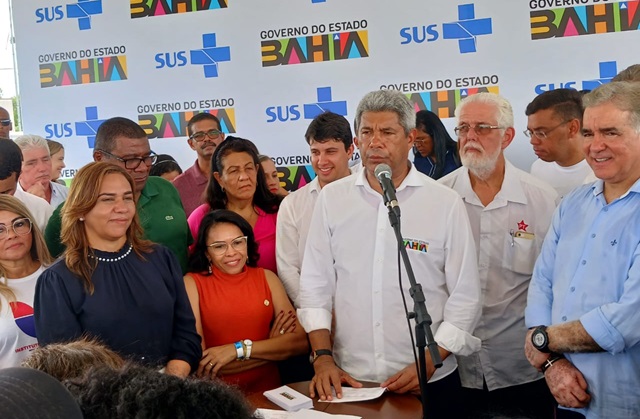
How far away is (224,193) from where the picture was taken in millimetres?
3572

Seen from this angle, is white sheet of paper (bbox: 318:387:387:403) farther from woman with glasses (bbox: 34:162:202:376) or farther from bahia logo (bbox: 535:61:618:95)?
bahia logo (bbox: 535:61:618:95)

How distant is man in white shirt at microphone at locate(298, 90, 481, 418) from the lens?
268 centimetres

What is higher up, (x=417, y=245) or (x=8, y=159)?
(x=8, y=159)

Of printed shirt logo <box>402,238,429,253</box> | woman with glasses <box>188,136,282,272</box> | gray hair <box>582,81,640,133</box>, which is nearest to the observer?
gray hair <box>582,81,640,133</box>

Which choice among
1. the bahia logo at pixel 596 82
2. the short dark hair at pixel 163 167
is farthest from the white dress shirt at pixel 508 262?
the short dark hair at pixel 163 167

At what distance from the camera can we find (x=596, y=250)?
2320 millimetres

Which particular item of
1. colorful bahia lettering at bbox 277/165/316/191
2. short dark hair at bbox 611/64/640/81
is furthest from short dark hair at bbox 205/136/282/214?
short dark hair at bbox 611/64/640/81

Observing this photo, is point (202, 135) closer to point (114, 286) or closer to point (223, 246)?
point (223, 246)

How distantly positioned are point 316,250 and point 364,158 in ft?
1.49

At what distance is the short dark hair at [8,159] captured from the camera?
3.09 m

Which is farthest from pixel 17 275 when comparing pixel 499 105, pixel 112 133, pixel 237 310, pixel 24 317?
pixel 499 105

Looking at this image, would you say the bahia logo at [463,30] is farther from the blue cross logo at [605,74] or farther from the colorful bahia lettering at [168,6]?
the colorful bahia lettering at [168,6]

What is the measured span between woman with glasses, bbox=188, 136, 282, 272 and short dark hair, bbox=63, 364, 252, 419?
2.48 m

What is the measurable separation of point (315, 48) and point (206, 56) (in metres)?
0.97
